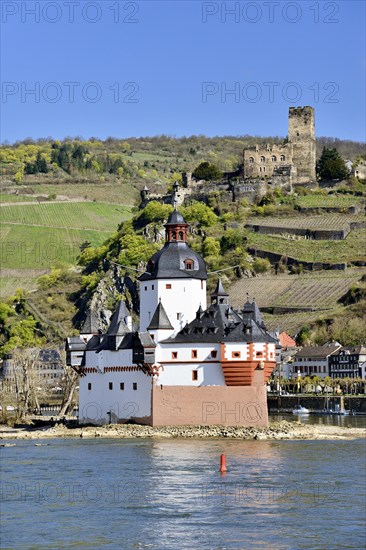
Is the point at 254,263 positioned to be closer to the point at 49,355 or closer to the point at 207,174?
the point at 49,355

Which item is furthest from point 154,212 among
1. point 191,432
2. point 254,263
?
point 191,432

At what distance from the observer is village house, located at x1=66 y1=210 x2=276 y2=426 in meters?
81.0

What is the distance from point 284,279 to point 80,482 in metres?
104

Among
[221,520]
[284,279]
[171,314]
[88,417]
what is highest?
[284,279]

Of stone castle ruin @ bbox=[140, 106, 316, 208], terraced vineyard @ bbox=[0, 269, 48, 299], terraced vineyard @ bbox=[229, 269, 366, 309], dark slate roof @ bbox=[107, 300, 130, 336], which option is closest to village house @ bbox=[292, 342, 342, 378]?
terraced vineyard @ bbox=[229, 269, 366, 309]

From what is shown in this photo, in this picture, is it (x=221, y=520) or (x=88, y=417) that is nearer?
(x=221, y=520)

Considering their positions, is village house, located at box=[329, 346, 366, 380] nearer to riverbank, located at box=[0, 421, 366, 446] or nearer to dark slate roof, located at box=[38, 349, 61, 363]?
dark slate roof, located at box=[38, 349, 61, 363]

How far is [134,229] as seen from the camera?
180 meters

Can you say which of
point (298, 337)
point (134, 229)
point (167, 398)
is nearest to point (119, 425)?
point (167, 398)

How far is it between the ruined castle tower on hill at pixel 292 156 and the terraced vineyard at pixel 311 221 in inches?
462

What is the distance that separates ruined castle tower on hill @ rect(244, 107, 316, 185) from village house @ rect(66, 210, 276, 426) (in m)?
105

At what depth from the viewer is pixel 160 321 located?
82.5 metres

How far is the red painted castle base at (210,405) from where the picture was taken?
265ft

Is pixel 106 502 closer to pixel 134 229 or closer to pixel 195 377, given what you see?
pixel 195 377
